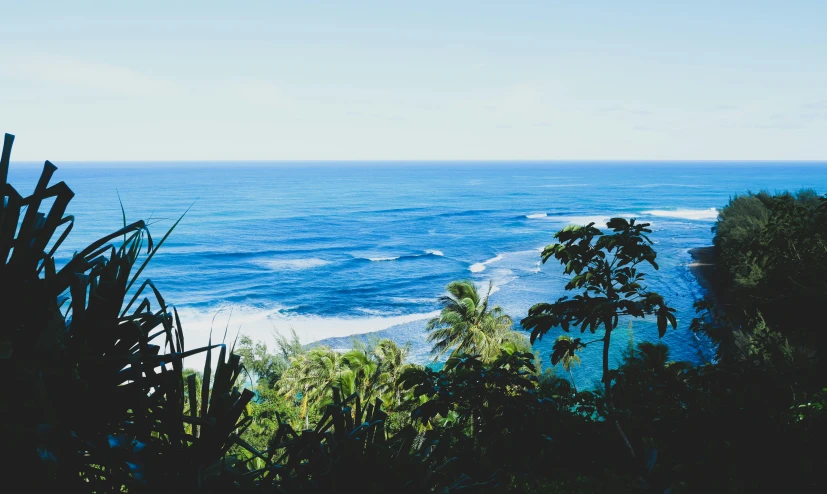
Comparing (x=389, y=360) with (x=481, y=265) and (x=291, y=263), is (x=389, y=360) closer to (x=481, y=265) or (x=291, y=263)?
(x=481, y=265)

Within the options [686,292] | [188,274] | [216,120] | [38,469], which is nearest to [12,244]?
[38,469]

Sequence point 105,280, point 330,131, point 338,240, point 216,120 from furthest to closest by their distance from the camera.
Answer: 1. point 330,131
2. point 216,120
3. point 338,240
4. point 105,280

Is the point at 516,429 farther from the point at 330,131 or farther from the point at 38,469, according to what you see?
the point at 330,131

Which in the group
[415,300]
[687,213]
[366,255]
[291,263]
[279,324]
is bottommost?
[279,324]

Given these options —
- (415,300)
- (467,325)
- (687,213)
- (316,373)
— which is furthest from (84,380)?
(687,213)

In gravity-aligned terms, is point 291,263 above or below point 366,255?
below

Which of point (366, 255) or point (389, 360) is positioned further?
point (366, 255)
